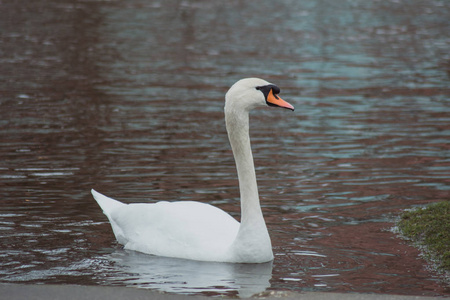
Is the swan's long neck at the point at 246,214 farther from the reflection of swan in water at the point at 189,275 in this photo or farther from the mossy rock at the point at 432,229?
the mossy rock at the point at 432,229

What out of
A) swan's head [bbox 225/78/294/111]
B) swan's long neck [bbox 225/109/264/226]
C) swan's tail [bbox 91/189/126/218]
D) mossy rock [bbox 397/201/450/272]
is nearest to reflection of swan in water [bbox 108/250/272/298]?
Result: swan's long neck [bbox 225/109/264/226]

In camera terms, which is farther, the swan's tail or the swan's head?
the swan's tail

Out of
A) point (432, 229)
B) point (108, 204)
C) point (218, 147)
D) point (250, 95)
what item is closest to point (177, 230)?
point (108, 204)

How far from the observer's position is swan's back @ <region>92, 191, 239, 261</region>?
25.8 feet

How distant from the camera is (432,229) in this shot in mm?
8586

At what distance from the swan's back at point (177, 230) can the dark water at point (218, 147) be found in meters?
0.15

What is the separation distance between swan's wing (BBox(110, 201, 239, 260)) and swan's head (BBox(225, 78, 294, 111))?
3.92ft

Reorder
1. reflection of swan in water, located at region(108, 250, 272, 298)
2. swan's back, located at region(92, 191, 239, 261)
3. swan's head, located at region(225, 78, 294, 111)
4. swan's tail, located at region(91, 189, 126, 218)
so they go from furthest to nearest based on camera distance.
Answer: swan's tail, located at region(91, 189, 126, 218) < swan's back, located at region(92, 191, 239, 261) < swan's head, located at region(225, 78, 294, 111) < reflection of swan in water, located at region(108, 250, 272, 298)

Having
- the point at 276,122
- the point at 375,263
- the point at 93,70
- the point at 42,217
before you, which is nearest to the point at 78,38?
the point at 93,70

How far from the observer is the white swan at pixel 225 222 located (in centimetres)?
766

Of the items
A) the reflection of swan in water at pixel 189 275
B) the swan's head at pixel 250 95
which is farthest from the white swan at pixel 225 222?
the reflection of swan in water at pixel 189 275

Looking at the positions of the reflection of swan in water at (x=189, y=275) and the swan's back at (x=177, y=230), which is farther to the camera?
the swan's back at (x=177, y=230)

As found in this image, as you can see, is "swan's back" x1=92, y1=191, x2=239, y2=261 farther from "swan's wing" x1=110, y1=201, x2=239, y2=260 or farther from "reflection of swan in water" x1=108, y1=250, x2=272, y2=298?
"reflection of swan in water" x1=108, y1=250, x2=272, y2=298

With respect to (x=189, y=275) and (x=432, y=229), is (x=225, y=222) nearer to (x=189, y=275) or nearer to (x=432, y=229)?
(x=189, y=275)
